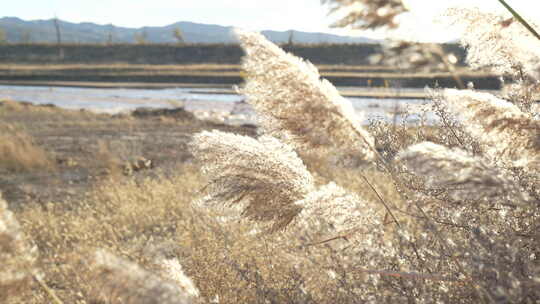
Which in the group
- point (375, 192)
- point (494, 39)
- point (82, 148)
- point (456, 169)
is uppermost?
point (494, 39)

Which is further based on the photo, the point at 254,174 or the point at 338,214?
the point at 254,174

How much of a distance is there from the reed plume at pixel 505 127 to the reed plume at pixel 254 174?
1.82 feet

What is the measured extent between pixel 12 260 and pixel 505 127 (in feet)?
4.02

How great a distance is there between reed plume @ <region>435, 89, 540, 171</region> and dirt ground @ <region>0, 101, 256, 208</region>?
17.6ft

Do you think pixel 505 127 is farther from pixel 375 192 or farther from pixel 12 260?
pixel 12 260

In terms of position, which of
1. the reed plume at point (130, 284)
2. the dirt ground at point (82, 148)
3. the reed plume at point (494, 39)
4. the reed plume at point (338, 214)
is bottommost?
the dirt ground at point (82, 148)

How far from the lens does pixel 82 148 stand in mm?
10367

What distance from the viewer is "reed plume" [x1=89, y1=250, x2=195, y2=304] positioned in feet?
3.18

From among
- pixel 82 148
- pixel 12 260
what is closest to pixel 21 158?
pixel 82 148

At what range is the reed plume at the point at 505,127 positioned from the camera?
4.34 ft

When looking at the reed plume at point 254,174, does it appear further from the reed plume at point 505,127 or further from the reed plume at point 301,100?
the reed plume at point 505,127

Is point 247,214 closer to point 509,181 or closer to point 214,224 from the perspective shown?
point 509,181

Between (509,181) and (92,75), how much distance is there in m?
48.3

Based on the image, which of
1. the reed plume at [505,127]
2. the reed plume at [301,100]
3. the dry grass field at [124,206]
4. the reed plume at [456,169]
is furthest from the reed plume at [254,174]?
the reed plume at [456,169]
